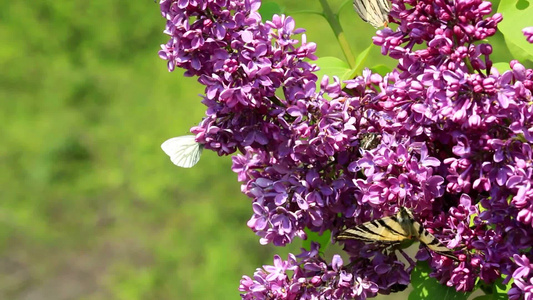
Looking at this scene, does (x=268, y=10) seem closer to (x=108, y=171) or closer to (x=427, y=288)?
(x=427, y=288)

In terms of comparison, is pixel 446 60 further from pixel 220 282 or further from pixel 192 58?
pixel 220 282

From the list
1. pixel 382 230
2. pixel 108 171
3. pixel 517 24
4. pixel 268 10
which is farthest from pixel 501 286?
pixel 108 171

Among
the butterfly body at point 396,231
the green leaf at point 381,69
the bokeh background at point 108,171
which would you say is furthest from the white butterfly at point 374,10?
the bokeh background at point 108,171

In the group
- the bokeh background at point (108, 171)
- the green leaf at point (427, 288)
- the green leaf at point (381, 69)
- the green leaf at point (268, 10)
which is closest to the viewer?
the green leaf at point (427, 288)

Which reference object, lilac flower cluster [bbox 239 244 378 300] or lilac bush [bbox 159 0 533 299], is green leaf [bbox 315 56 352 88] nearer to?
lilac bush [bbox 159 0 533 299]

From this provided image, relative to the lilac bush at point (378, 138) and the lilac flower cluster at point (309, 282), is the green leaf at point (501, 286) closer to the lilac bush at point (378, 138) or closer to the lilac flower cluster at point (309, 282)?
the lilac bush at point (378, 138)

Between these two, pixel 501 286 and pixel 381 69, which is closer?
pixel 501 286

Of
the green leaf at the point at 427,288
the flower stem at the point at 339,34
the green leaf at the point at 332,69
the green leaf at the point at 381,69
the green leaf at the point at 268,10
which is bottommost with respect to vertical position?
the green leaf at the point at 427,288
